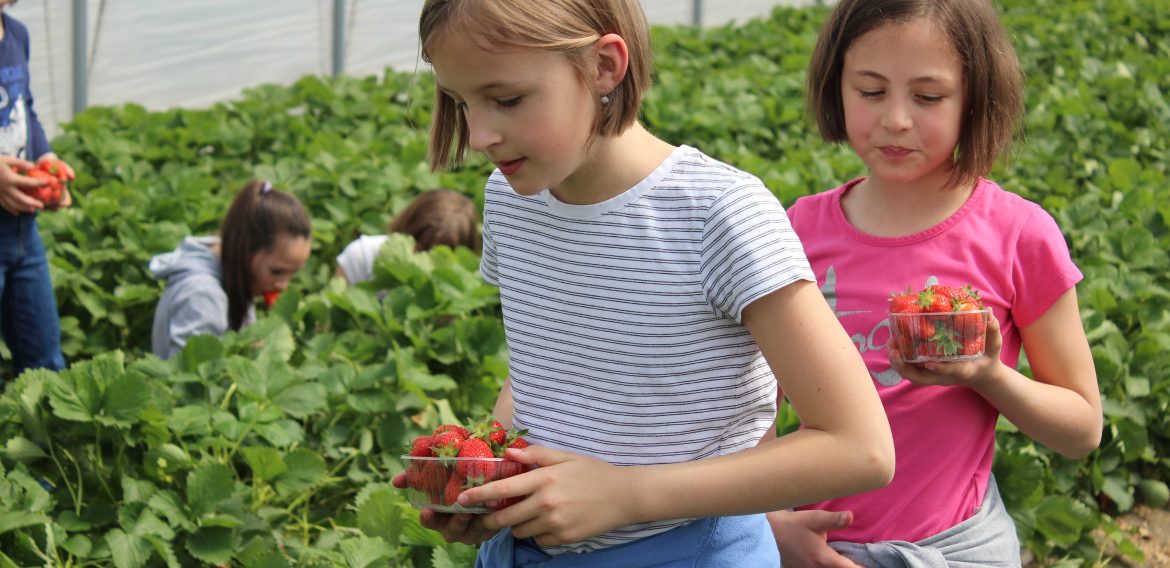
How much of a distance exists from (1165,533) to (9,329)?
3865mm

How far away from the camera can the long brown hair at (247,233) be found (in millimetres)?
4863

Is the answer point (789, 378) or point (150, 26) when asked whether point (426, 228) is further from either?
point (150, 26)

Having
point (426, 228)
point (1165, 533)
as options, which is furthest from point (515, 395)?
point (426, 228)

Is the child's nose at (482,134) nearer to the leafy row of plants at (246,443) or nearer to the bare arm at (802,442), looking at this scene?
the bare arm at (802,442)

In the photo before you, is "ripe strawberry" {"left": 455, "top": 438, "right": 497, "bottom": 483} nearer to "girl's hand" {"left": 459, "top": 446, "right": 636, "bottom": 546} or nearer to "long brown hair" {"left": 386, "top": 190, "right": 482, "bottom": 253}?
"girl's hand" {"left": 459, "top": 446, "right": 636, "bottom": 546}

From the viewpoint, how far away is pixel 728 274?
1.47m

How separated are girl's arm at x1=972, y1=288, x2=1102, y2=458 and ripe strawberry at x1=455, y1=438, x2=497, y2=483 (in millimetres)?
800

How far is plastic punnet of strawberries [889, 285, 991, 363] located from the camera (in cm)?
182

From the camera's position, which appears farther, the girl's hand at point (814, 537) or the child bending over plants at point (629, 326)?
the girl's hand at point (814, 537)

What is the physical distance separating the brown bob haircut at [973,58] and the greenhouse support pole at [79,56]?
7782 millimetres

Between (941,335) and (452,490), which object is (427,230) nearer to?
(941,335)

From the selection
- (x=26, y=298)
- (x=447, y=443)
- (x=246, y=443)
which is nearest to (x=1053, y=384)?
(x=447, y=443)

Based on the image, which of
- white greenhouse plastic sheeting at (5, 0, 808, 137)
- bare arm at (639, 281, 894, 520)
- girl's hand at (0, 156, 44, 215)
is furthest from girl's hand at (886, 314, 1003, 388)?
white greenhouse plastic sheeting at (5, 0, 808, 137)

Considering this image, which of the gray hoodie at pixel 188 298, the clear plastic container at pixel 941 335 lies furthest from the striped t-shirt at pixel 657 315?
the gray hoodie at pixel 188 298
